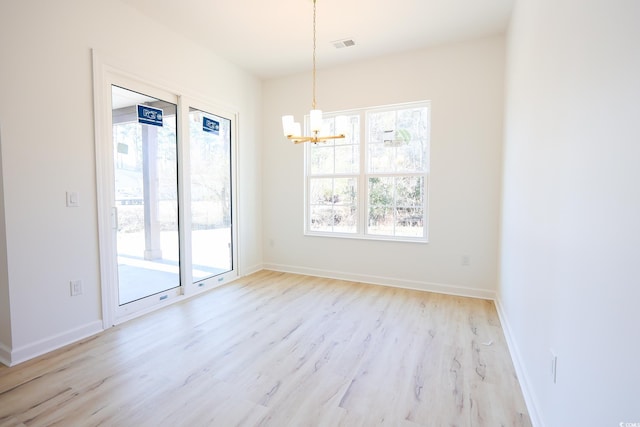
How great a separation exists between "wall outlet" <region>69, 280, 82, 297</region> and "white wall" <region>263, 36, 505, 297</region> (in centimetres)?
287

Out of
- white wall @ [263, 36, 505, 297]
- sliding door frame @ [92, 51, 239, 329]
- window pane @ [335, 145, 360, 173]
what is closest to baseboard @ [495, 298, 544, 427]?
white wall @ [263, 36, 505, 297]

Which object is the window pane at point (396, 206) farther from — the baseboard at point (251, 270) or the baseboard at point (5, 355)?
the baseboard at point (5, 355)

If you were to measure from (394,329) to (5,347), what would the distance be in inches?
124

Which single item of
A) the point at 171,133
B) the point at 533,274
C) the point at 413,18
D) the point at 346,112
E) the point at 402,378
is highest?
the point at 413,18

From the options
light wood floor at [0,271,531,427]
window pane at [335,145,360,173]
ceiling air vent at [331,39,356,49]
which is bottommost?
light wood floor at [0,271,531,427]

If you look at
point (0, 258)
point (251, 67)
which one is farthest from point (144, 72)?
point (0, 258)

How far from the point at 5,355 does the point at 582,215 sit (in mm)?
3759

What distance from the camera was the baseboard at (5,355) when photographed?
2.23 meters

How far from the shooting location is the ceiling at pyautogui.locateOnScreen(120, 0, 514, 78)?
9.66 ft

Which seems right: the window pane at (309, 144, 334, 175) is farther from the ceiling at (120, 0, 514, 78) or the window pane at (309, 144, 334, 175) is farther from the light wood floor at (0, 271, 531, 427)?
the light wood floor at (0, 271, 531, 427)

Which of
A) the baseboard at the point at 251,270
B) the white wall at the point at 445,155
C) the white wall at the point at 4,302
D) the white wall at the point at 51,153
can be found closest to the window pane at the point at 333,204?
the white wall at the point at 445,155

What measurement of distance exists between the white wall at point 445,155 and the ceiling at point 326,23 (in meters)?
0.28

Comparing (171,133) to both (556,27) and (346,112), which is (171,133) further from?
(556,27)

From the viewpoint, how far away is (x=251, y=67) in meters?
4.42
